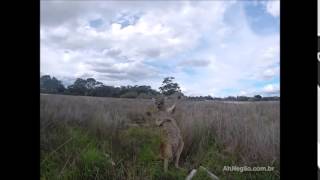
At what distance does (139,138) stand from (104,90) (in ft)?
1.45

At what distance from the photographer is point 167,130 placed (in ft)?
11.9

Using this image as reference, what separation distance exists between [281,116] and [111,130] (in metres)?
1.25

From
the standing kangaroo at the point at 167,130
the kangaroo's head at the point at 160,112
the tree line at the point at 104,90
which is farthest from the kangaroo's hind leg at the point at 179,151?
the tree line at the point at 104,90

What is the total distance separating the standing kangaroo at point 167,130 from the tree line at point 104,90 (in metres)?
0.10

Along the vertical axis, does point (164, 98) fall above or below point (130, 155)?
above

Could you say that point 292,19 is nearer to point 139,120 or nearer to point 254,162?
point 254,162

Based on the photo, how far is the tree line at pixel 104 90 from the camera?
11.7 feet

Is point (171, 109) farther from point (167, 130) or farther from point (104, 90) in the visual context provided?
point (104, 90)

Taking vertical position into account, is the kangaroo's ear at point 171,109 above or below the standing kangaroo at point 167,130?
above

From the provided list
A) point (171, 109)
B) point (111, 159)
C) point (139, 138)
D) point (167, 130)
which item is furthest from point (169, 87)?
point (111, 159)

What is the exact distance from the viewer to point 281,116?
11.6ft

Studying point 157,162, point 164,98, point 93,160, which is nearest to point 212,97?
point 164,98

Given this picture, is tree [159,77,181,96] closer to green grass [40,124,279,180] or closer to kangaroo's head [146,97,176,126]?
kangaroo's head [146,97,176,126]

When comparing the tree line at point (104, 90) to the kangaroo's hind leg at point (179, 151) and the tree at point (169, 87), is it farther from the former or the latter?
the kangaroo's hind leg at point (179, 151)
